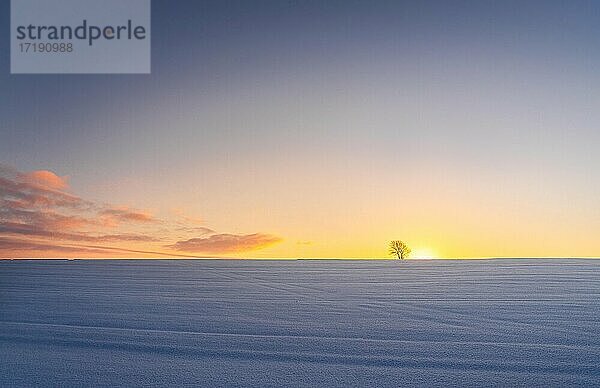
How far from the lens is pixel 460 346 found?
3148 millimetres

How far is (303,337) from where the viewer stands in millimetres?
3410

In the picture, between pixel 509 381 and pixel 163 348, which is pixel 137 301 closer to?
pixel 163 348

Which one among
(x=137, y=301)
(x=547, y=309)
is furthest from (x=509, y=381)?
(x=137, y=301)

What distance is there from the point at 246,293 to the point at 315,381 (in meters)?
3.69

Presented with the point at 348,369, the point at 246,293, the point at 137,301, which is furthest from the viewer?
the point at 246,293

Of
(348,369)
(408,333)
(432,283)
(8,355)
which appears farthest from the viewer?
(432,283)

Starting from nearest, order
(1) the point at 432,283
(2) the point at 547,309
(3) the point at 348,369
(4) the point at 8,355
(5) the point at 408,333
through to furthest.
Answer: (3) the point at 348,369
(4) the point at 8,355
(5) the point at 408,333
(2) the point at 547,309
(1) the point at 432,283

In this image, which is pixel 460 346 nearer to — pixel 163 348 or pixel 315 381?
pixel 315 381

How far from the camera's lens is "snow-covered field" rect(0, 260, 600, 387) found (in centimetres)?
256

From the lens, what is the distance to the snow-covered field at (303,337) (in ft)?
8.41

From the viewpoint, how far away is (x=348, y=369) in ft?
8.70

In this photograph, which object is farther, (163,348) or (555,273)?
(555,273)

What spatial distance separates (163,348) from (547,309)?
3.11 m

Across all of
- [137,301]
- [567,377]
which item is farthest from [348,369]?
[137,301]
